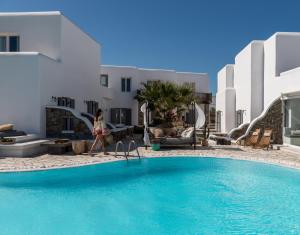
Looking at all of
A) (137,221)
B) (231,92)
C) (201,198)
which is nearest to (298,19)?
(231,92)

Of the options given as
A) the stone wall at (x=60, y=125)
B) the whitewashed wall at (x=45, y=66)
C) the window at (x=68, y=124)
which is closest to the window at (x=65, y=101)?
the whitewashed wall at (x=45, y=66)

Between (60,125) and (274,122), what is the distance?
13.9 metres

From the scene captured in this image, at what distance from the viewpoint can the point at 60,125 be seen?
55.2ft

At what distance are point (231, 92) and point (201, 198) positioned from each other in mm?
20152

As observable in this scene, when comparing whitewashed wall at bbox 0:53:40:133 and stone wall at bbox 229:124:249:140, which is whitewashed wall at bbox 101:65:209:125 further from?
whitewashed wall at bbox 0:53:40:133

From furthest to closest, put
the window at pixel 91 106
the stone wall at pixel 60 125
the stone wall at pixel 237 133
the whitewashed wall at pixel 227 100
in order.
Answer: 1. the whitewashed wall at pixel 227 100
2. the window at pixel 91 106
3. the stone wall at pixel 237 133
4. the stone wall at pixel 60 125

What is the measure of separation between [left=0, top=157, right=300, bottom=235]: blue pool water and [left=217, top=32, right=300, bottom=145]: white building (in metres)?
7.23

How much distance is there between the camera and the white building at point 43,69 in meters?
15.8

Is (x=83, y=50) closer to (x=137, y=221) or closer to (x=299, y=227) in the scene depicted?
(x=137, y=221)

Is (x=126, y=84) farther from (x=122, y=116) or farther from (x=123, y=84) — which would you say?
(x=122, y=116)

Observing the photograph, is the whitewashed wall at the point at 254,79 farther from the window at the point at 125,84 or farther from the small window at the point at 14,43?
the small window at the point at 14,43

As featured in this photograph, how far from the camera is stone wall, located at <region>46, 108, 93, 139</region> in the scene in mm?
16625

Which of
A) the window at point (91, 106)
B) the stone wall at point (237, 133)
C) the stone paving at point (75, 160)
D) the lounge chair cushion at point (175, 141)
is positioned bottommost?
the stone paving at point (75, 160)

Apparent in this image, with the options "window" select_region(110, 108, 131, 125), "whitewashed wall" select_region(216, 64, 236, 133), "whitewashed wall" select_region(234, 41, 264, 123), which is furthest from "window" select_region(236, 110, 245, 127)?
"window" select_region(110, 108, 131, 125)
